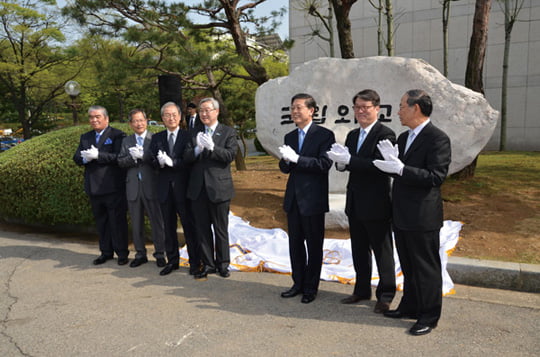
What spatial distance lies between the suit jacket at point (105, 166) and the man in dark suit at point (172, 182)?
50cm

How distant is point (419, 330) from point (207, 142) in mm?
2230

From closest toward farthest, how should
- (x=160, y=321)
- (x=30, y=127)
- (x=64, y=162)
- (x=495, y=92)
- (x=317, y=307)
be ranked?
(x=160, y=321), (x=317, y=307), (x=64, y=162), (x=495, y=92), (x=30, y=127)

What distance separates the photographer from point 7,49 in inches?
680

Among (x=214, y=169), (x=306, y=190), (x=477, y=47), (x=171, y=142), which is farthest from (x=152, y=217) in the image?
(x=477, y=47)

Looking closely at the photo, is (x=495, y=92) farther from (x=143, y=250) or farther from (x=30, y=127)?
(x=30, y=127)

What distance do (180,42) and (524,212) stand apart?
5430mm

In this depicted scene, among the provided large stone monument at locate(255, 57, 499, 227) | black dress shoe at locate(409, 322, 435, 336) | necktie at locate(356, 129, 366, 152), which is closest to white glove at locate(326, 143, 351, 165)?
necktie at locate(356, 129, 366, 152)

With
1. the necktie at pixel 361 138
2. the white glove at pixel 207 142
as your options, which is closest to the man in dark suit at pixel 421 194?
the necktie at pixel 361 138

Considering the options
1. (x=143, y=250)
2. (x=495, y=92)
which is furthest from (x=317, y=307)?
(x=495, y=92)

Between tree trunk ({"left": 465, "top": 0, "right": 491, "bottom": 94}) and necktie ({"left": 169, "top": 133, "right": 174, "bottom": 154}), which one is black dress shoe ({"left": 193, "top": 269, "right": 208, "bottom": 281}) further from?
tree trunk ({"left": 465, "top": 0, "right": 491, "bottom": 94})

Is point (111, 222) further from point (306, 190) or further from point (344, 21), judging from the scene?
point (344, 21)

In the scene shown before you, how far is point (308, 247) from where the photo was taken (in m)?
3.52

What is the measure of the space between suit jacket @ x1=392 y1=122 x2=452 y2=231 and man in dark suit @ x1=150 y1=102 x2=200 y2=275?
2099mm

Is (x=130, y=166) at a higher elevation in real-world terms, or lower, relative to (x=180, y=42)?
lower
